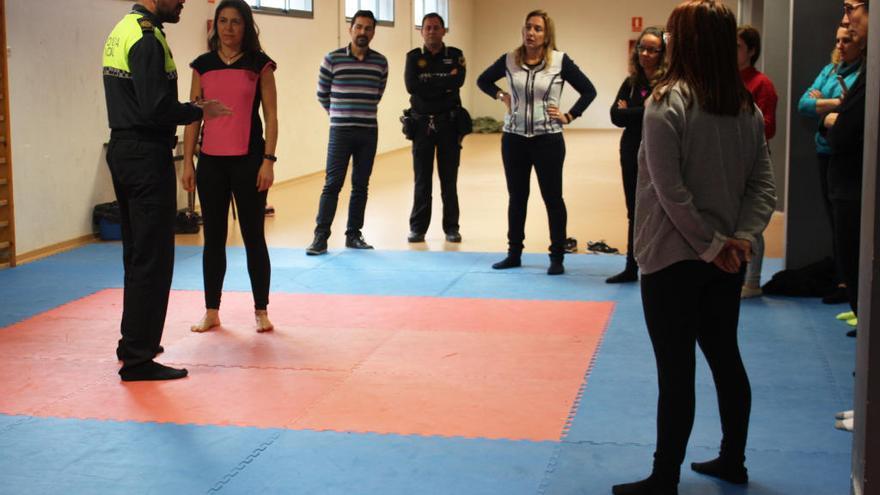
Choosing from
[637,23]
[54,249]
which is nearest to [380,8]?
[637,23]

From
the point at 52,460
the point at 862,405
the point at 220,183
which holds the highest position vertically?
the point at 220,183

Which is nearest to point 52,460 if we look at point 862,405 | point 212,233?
point 212,233

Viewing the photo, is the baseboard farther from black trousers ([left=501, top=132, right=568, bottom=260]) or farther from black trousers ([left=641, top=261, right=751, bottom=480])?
black trousers ([left=641, top=261, right=751, bottom=480])

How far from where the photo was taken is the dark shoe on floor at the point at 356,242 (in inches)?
298

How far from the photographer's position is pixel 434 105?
25.0 ft

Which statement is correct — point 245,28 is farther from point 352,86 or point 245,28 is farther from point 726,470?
point 726,470

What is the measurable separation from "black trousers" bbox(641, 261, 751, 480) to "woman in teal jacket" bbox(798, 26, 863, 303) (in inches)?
67.3

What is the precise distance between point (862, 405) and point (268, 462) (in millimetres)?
1772

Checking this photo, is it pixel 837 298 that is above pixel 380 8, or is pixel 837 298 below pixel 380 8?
below

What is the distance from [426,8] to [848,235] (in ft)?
47.4

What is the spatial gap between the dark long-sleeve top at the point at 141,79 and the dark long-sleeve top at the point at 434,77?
11.5ft

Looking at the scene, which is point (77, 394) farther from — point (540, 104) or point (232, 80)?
point (540, 104)

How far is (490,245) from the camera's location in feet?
25.5

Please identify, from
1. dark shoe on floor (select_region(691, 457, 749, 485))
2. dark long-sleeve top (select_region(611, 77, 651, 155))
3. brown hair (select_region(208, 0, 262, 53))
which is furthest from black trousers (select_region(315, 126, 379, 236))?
dark shoe on floor (select_region(691, 457, 749, 485))
